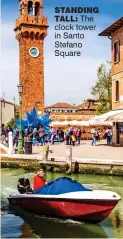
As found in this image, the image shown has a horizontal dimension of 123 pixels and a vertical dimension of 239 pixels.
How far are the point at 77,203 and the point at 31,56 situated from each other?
129 ft

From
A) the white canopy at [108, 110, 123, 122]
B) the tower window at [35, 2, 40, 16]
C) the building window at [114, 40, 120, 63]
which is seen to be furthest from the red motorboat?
the tower window at [35, 2, 40, 16]

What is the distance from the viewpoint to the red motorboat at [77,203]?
11922 millimetres

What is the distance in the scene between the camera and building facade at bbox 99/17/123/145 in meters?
29.9

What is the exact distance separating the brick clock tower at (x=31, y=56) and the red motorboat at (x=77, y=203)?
3659 centimetres

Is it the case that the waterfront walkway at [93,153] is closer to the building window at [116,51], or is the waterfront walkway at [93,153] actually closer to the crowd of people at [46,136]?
the crowd of people at [46,136]

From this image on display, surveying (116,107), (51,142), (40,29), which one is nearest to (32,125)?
(51,142)

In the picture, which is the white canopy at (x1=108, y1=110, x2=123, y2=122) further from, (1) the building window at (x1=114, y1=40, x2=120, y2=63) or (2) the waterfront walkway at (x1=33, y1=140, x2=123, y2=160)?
(1) the building window at (x1=114, y1=40, x2=120, y2=63)

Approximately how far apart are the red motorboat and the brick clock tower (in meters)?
36.6

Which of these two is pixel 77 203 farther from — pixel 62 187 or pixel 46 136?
pixel 46 136

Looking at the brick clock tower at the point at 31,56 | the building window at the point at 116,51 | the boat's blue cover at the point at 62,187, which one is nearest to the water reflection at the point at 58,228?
the boat's blue cover at the point at 62,187

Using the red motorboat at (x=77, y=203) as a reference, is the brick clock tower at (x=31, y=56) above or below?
above

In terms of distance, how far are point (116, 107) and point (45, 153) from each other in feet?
36.7

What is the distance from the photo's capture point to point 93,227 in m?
12.1

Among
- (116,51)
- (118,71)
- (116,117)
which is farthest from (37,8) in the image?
(116,117)
